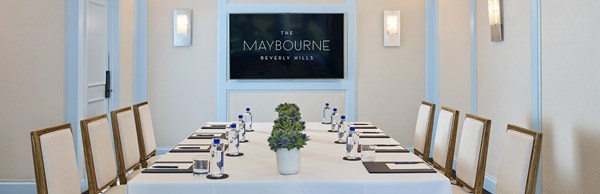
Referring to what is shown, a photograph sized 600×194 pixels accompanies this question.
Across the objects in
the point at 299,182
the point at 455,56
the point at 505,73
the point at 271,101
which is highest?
the point at 455,56

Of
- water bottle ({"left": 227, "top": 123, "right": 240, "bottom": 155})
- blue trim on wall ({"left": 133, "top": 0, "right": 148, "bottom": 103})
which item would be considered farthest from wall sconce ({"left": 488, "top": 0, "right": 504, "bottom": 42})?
blue trim on wall ({"left": 133, "top": 0, "right": 148, "bottom": 103})

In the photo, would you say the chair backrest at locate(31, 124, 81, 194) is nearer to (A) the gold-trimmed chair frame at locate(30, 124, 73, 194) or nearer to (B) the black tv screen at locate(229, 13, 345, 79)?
(A) the gold-trimmed chair frame at locate(30, 124, 73, 194)

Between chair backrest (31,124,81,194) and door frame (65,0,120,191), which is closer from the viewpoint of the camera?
chair backrest (31,124,81,194)

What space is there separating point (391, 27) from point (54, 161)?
15.3ft

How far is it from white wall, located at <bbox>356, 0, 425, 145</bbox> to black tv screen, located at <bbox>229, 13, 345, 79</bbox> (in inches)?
12.5

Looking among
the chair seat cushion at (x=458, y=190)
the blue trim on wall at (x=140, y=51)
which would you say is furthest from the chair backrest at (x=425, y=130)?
the blue trim on wall at (x=140, y=51)

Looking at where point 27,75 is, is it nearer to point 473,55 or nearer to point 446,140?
point 446,140

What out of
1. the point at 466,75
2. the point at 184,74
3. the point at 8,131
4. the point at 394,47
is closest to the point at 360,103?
the point at 394,47

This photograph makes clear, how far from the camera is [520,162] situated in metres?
2.46

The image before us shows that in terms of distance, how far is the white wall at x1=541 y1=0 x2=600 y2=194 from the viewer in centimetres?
316

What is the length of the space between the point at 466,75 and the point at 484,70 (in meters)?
0.46

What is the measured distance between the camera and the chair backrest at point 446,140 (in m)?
3.39

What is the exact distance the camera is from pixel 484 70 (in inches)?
193

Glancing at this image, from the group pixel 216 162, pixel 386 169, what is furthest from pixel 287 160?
pixel 386 169
